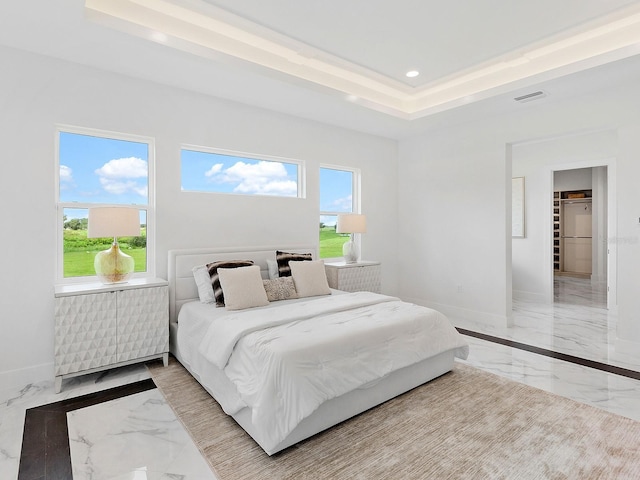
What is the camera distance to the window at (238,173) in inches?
152

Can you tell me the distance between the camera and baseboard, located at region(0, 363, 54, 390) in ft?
9.28

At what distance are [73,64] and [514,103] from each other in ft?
14.6

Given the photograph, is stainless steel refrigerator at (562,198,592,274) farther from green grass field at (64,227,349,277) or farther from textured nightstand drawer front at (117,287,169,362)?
green grass field at (64,227,349,277)

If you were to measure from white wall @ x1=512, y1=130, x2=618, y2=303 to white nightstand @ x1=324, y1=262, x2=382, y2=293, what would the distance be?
10.2 ft

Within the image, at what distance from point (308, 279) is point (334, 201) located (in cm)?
176

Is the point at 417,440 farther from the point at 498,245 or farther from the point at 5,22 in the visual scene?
the point at 5,22

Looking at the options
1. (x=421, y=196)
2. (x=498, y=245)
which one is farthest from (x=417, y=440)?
(x=421, y=196)

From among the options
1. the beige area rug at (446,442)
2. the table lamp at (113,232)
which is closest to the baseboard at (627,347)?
the beige area rug at (446,442)

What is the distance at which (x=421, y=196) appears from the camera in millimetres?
5434

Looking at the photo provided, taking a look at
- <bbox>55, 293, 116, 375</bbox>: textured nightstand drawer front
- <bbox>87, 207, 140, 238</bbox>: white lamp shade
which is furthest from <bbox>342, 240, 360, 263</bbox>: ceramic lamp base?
<bbox>55, 293, 116, 375</bbox>: textured nightstand drawer front

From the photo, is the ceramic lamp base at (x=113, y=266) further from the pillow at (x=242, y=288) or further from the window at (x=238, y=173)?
the window at (x=238, y=173)

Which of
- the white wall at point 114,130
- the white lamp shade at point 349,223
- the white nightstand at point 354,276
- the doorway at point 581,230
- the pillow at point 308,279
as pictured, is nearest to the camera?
the white wall at point 114,130

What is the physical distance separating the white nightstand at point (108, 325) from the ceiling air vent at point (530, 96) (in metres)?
4.14

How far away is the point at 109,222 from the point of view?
2930mm
